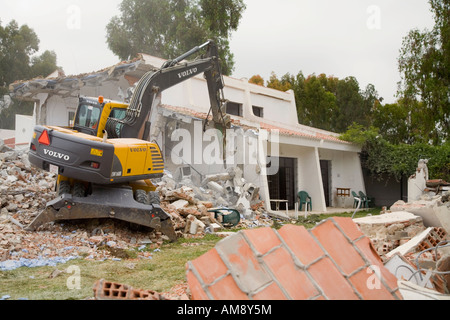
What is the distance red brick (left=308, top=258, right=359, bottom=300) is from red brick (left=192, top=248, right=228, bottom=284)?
2.67ft

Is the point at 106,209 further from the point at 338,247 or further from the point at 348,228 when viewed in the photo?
the point at 338,247

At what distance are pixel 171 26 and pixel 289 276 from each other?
1240 inches

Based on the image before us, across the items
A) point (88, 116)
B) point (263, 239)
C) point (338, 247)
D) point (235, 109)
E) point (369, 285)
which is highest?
point (235, 109)

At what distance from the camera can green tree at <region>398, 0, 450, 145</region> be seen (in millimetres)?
21422

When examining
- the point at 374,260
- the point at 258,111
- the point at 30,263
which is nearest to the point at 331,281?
the point at 374,260

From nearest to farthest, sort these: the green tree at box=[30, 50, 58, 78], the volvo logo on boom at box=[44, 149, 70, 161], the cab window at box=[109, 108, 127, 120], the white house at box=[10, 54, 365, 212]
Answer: the volvo logo on boom at box=[44, 149, 70, 161]
the cab window at box=[109, 108, 127, 120]
the white house at box=[10, 54, 365, 212]
the green tree at box=[30, 50, 58, 78]

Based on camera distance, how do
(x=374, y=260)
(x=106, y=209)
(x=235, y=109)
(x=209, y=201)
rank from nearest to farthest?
(x=374, y=260)
(x=106, y=209)
(x=209, y=201)
(x=235, y=109)

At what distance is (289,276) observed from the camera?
3.74 meters

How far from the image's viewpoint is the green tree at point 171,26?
Answer: 3042 centimetres

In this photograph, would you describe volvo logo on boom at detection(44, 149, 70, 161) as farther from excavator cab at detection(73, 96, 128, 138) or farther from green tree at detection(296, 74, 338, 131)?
green tree at detection(296, 74, 338, 131)

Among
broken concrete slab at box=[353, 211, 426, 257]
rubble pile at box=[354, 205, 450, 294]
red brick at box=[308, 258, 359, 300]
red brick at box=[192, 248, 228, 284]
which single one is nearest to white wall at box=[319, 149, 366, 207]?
rubble pile at box=[354, 205, 450, 294]

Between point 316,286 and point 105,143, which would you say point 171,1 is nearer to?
point 105,143

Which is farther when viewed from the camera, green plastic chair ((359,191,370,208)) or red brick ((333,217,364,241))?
green plastic chair ((359,191,370,208))

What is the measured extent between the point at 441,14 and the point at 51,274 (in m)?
22.5
